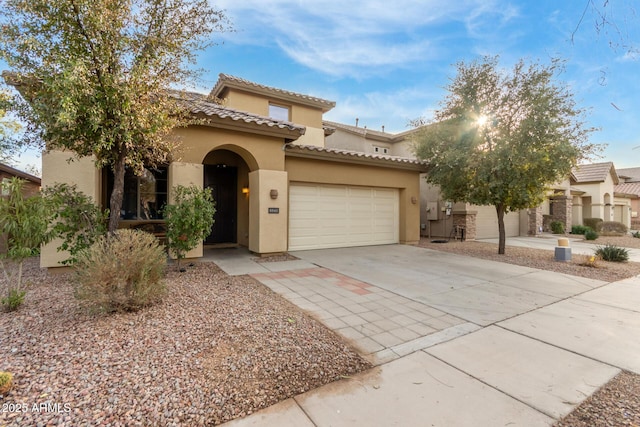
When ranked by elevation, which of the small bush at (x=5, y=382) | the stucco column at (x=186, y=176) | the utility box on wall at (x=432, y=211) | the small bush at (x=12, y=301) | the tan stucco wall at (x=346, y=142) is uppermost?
the tan stucco wall at (x=346, y=142)

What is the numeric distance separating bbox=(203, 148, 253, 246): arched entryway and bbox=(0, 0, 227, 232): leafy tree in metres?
5.38

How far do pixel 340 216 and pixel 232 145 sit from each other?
4.69 m

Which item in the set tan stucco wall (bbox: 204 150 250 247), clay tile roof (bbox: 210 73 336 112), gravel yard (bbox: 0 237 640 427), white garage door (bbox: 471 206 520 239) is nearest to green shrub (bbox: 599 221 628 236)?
white garage door (bbox: 471 206 520 239)

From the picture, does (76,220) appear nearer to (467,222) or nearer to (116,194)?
(116,194)

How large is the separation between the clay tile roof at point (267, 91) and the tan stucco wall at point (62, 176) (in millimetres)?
7038

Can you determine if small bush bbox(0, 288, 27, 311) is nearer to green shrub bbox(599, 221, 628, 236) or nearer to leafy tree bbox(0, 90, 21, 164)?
leafy tree bbox(0, 90, 21, 164)

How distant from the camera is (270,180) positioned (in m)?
8.55

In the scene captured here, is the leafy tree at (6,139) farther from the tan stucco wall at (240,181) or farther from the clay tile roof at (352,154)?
the clay tile roof at (352,154)

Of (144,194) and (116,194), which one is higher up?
(144,194)

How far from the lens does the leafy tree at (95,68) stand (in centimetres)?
404

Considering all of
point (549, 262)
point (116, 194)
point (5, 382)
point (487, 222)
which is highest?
point (116, 194)

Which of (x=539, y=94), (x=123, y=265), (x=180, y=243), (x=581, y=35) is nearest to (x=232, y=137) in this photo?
(x=180, y=243)

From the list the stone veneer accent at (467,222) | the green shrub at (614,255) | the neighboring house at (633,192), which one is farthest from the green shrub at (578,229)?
the neighboring house at (633,192)

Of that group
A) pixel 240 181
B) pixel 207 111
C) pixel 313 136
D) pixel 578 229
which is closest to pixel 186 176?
pixel 207 111
